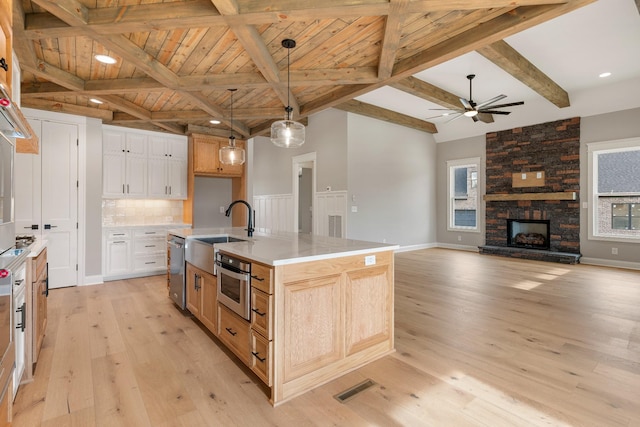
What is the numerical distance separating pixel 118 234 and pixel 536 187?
27.6 ft

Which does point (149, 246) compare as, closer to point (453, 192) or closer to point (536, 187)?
point (453, 192)

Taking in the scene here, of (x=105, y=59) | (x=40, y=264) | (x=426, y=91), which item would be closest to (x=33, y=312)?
(x=40, y=264)

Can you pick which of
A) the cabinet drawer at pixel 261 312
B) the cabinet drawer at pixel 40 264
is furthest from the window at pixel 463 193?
the cabinet drawer at pixel 40 264

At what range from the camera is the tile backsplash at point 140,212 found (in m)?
5.27

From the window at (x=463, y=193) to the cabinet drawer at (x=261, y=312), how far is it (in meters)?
7.49

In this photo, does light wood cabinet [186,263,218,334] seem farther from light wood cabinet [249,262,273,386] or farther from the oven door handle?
light wood cabinet [249,262,273,386]

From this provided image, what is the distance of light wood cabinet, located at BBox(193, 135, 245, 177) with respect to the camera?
5652mm

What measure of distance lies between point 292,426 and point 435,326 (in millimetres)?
1884

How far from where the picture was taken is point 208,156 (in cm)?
577

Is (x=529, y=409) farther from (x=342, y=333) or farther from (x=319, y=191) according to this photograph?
(x=319, y=191)

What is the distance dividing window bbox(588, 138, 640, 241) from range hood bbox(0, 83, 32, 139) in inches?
330

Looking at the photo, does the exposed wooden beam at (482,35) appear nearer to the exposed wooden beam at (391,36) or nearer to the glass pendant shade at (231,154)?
the exposed wooden beam at (391,36)

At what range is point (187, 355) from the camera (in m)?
2.49

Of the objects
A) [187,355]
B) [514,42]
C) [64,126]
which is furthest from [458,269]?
[64,126]
